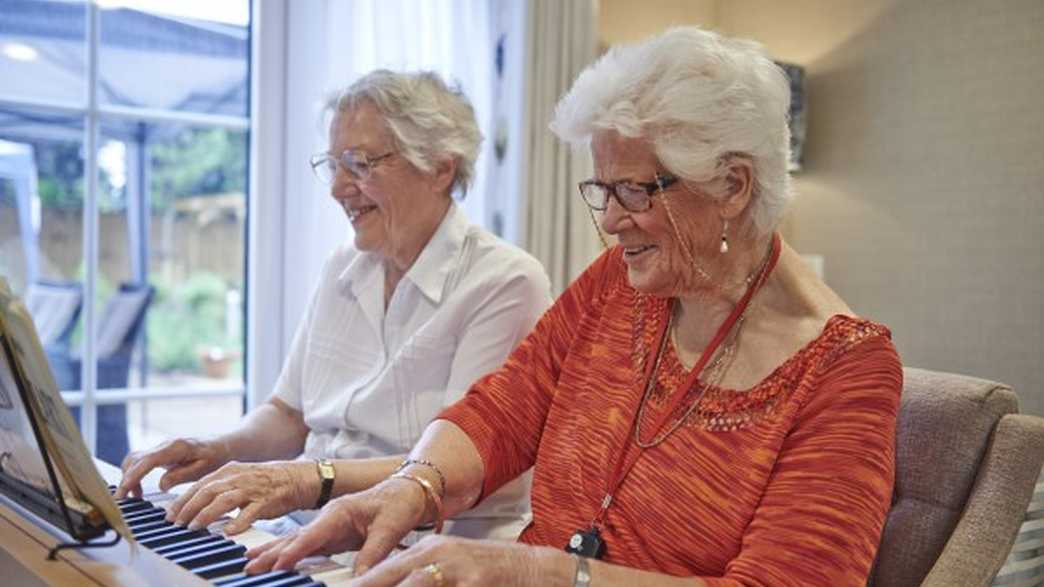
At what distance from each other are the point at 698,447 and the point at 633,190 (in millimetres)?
342

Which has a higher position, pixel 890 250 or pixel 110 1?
pixel 110 1

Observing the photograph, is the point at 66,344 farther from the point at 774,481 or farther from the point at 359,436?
the point at 774,481

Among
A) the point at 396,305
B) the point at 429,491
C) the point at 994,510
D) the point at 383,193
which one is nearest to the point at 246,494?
the point at 429,491

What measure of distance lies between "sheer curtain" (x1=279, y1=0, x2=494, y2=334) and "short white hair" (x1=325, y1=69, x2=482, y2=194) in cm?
64

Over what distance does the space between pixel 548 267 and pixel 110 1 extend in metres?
1.30

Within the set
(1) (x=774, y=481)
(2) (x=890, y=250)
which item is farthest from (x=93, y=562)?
(2) (x=890, y=250)

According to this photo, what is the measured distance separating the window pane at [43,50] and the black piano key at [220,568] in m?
1.69

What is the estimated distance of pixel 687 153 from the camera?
4.19 ft

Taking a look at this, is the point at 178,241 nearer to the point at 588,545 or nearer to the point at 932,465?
the point at 588,545

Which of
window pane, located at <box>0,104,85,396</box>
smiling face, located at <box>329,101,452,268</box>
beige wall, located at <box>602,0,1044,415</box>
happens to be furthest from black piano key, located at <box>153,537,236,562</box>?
beige wall, located at <box>602,0,1044,415</box>

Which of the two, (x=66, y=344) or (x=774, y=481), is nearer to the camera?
(x=774, y=481)

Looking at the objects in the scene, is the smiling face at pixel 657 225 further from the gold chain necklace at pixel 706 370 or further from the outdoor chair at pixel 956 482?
the outdoor chair at pixel 956 482

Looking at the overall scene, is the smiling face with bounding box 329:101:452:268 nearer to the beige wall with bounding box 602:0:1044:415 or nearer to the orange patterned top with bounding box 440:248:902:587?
the orange patterned top with bounding box 440:248:902:587

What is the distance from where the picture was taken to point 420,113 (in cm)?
190
